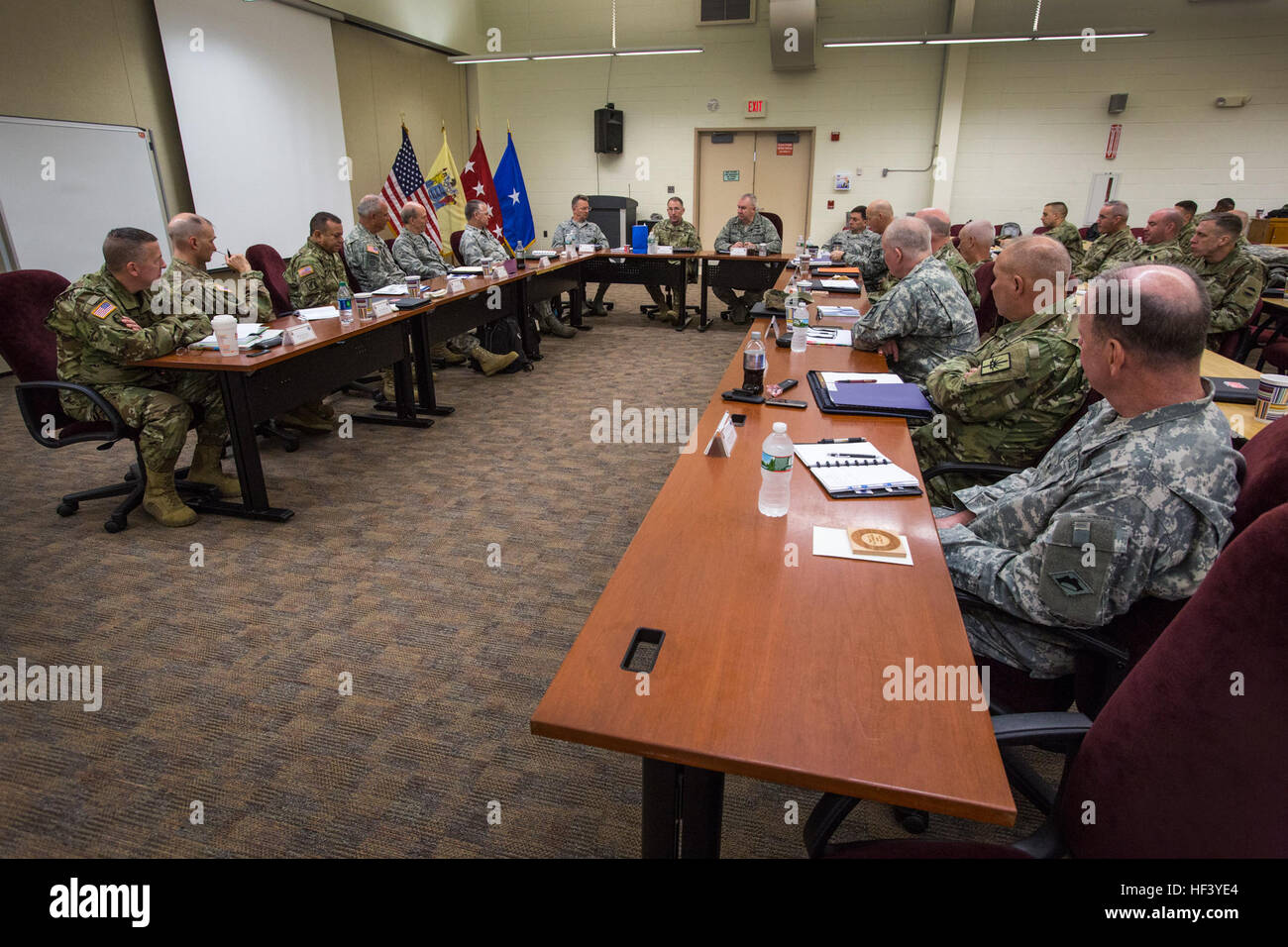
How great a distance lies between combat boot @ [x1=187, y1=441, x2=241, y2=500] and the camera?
10.9ft

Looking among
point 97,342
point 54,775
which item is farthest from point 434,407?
point 54,775

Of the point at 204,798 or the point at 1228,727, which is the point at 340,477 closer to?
the point at 204,798

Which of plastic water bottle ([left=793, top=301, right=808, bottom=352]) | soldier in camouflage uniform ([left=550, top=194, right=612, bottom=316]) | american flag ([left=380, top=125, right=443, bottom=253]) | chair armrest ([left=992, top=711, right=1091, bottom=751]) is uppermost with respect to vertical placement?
american flag ([left=380, top=125, right=443, bottom=253])

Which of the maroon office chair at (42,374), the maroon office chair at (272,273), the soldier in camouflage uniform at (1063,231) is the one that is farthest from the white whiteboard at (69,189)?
the soldier in camouflage uniform at (1063,231)

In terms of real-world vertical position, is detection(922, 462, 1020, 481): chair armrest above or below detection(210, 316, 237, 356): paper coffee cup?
below

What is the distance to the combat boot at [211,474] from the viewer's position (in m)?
3.33

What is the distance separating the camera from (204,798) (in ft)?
5.59

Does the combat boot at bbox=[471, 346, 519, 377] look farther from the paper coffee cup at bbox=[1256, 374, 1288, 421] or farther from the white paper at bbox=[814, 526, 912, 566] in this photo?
Result: the paper coffee cup at bbox=[1256, 374, 1288, 421]

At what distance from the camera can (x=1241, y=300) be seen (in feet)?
14.6

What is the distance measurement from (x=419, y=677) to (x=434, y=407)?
271cm

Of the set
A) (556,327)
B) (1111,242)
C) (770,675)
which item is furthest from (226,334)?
(1111,242)

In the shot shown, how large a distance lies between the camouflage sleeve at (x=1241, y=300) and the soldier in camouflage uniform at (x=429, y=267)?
485 cm

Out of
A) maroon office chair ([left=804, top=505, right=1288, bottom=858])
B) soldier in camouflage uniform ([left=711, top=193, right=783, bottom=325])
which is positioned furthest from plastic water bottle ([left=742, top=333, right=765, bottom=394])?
soldier in camouflage uniform ([left=711, top=193, right=783, bottom=325])

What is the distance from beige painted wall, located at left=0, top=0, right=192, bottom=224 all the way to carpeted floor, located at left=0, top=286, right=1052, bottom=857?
9.48 ft
